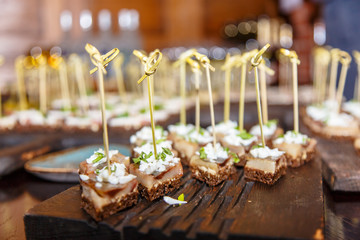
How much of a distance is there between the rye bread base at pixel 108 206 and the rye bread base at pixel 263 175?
2.93 ft

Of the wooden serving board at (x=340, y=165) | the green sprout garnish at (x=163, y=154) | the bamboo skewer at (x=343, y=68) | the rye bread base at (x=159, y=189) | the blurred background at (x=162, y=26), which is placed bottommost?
the wooden serving board at (x=340, y=165)

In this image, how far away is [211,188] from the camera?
2.46 m

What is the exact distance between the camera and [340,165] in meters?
2.80

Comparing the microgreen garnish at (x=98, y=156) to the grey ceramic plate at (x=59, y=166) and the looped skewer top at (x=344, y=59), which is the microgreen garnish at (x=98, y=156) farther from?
the looped skewer top at (x=344, y=59)

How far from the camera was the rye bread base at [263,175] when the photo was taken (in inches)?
97.1

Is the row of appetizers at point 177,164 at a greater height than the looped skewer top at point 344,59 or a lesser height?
lesser

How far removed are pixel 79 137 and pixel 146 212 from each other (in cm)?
250

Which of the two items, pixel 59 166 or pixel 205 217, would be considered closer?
pixel 205 217

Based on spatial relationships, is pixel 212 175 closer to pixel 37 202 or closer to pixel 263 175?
pixel 263 175

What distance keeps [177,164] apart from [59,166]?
3.86ft

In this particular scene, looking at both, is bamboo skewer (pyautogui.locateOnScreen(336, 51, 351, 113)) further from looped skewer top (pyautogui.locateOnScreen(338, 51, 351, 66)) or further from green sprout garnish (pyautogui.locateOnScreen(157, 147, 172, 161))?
green sprout garnish (pyautogui.locateOnScreen(157, 147, 172, 161))

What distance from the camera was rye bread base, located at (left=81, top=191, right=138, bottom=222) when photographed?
6.51 ft

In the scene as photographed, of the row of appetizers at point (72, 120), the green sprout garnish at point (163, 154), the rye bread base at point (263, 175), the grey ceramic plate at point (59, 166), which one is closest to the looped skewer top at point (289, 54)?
the rye bread base at point (263, 175)

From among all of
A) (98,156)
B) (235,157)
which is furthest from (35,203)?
(235,157)
